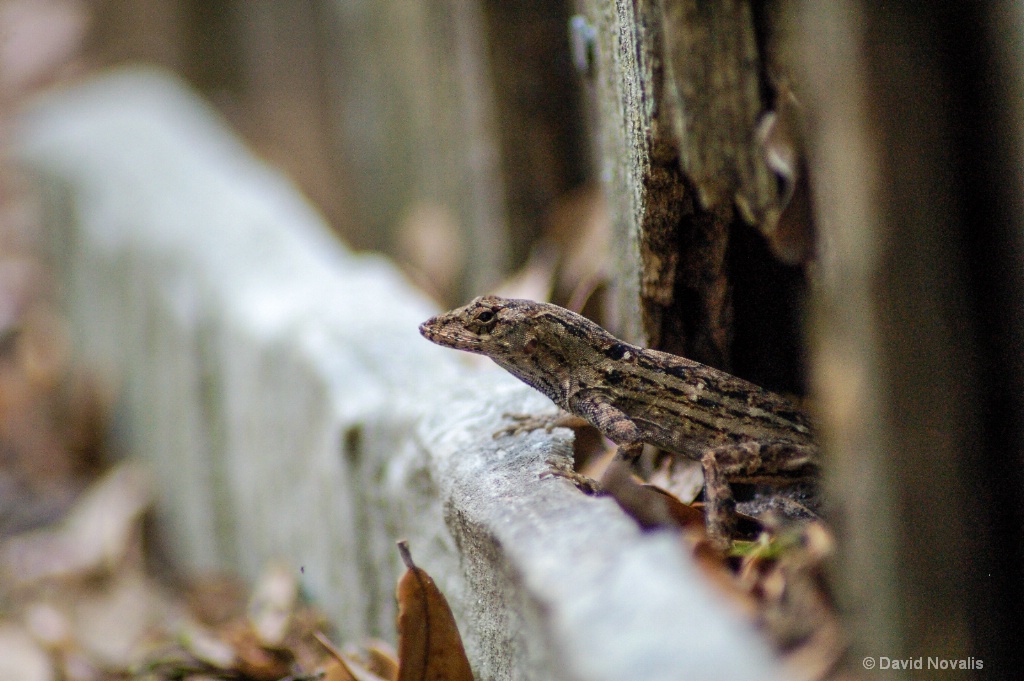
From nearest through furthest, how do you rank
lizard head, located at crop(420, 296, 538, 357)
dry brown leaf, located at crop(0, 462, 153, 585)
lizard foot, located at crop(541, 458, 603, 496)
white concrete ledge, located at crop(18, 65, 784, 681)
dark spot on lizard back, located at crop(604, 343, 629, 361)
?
white concrete ledge, located at crop(18, 65, 784, 681)
lizard foot, located at crop(541, 458, 603, 496)
dark spot on lizard back, located at crop(604, 343, 629, 361)
lizard head, located at crop(420, 296, 538, 357)
dry brown leaf, located at crop(0, 462, 153, 585)

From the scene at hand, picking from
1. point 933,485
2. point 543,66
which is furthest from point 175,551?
point 933,485

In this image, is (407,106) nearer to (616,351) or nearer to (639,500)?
(616,351)

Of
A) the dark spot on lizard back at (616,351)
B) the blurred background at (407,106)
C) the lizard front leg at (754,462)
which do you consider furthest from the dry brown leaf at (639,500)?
the blurred background at (407,106)

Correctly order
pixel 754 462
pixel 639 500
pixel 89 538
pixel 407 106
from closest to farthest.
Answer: pixel 639 500 < pixel 754 462 < pixel 89 538 < pixel 407 106

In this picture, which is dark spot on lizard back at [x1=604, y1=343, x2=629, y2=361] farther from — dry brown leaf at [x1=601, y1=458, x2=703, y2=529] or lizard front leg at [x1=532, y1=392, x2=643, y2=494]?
dry brown leaf at [x1=601, y1=458, x2=703, y2=529]

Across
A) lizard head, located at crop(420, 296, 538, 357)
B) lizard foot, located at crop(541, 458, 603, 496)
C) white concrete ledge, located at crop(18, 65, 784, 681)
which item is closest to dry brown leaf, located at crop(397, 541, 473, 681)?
white concrete ledge, located at crop(18, 65, 784, 681)

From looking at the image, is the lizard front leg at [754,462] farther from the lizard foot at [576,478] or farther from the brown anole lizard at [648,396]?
the lizard foot at [576,478]

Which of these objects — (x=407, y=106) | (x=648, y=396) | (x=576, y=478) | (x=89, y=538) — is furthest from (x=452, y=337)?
(x=407, y=106)
